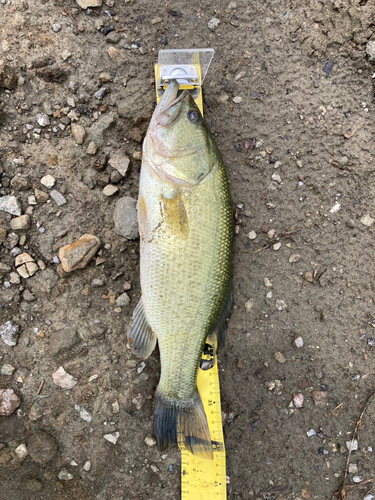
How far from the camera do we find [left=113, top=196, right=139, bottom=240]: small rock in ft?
9.02

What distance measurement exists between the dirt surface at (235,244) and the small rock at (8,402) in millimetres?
44

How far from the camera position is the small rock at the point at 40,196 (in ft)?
8.99

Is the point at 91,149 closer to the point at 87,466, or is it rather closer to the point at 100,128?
the point at 100,128

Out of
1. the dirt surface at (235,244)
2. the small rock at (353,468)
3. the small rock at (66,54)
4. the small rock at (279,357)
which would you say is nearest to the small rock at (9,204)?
the dirt surface at (235,244)

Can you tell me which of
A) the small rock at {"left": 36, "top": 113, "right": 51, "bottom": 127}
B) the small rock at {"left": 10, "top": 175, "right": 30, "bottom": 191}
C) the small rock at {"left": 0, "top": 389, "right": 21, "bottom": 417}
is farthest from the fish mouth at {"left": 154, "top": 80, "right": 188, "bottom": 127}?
the small rock at {"left": 0, "top": 389, "right": 21, "bottom": 417}

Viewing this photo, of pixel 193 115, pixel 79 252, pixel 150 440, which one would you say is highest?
pixel 193 115

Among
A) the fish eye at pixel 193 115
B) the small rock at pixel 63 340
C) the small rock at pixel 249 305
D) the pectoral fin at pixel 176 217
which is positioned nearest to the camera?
the pectoral fin at pixel 176 217

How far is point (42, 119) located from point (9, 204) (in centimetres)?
77

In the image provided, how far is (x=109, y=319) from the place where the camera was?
280cm

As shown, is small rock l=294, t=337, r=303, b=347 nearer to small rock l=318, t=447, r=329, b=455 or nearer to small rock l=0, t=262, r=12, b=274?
small rock l=318, t=447, r=329, b=455

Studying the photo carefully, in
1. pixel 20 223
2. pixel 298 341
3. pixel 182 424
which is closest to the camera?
pixel 182 424

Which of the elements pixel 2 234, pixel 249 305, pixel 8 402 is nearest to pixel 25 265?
pixel 2 234

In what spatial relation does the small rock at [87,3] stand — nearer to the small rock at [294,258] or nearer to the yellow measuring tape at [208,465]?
the small rock at [294,258]

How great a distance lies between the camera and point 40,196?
108 inches
